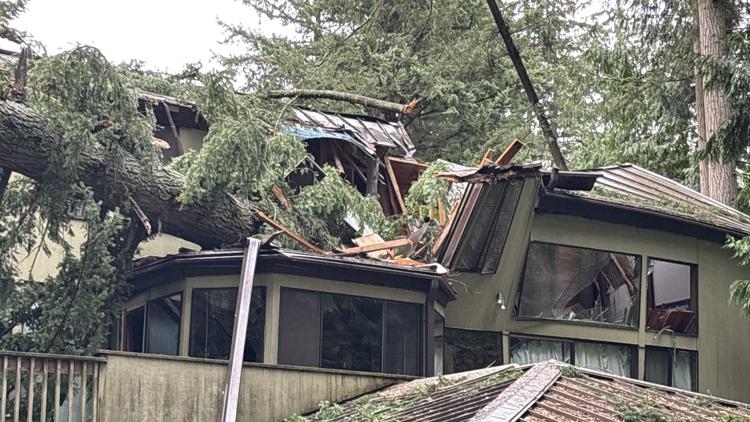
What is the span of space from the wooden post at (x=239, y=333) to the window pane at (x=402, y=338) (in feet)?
6.59

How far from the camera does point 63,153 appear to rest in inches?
409

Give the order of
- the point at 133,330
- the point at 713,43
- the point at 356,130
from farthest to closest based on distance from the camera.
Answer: the point at 713,43
the point at 356,130
the point at 133,330

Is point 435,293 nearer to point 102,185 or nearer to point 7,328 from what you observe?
point 102,185

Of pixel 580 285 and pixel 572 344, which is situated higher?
pixel 580 285

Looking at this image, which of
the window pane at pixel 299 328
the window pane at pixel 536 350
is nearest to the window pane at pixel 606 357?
the window pane at pixel 536 350

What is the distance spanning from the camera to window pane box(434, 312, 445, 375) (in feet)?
42.2

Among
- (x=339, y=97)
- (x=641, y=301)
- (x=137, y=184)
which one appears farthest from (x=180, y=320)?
(x=641, y=301)

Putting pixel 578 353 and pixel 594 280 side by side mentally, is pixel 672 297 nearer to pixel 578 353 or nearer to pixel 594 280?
pixel 594 280

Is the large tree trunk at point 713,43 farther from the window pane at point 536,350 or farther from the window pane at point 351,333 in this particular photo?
the window pane at point 351,333

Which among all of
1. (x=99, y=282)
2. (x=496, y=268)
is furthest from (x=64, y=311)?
(x=496, y=268)

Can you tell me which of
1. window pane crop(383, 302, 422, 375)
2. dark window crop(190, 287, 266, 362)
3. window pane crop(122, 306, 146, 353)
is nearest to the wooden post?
dark window crop(190, 287, 266, 362)

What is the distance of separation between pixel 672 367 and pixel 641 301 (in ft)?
3.87

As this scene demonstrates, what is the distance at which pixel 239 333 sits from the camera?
1006cm

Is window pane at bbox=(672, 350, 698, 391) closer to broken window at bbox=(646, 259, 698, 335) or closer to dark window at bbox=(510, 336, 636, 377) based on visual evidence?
broken window at bbox=(646, 259, 698, 335)
